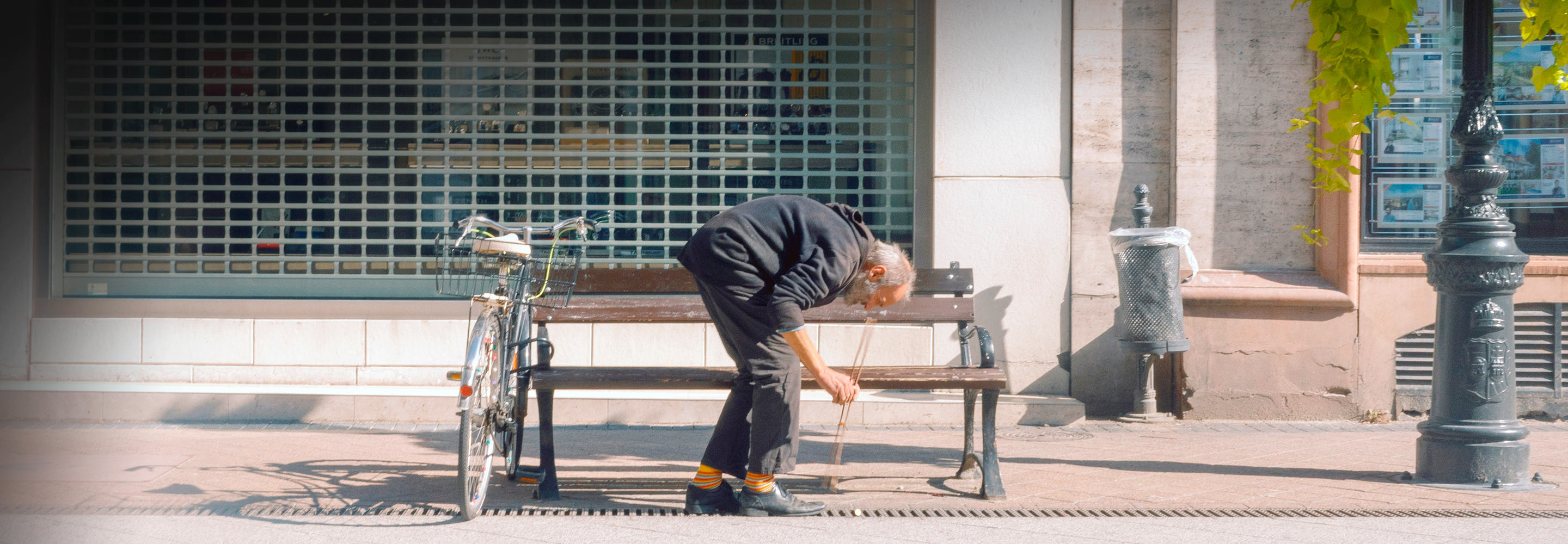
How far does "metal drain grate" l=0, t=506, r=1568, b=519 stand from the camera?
14.7 ft

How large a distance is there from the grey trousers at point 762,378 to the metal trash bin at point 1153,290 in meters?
3.35

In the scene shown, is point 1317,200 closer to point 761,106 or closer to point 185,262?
point 761,106

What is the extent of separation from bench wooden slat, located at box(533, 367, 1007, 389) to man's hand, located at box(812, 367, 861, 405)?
1.40 ft

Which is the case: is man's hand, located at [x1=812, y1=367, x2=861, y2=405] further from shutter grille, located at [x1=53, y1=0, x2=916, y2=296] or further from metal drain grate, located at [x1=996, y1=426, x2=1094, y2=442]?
shutter grille, located at [x1=53, y1=0, x2=916, y2=296]

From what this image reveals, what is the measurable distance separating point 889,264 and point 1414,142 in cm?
511

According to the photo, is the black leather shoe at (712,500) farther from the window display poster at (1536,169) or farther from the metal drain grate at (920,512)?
the window display poster at (1536,169)

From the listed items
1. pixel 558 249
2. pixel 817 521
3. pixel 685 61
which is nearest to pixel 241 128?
pixel 558 249

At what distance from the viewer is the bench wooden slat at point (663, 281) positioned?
567 centimetres

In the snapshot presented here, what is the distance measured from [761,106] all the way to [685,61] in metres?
0.59

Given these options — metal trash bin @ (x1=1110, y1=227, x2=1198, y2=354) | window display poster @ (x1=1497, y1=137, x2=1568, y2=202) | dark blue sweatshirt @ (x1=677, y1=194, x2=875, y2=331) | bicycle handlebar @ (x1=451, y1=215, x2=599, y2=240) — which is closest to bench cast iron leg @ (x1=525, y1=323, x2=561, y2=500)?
bicycle handlebar @ (x1=451, y1=215, x2=599, y2=240)

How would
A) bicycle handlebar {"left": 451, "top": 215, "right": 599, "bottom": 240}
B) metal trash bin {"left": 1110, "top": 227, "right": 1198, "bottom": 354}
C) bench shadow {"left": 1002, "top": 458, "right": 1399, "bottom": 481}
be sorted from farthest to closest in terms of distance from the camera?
metal trash bin {"left": 1110, "top": 227, "right": 1198, "bottom": 354} < bench shadow {"left": 1002, "top": 458, "right": 1399, "bottom": 481} < bicycle handlebar {"left": 451, "top": 215, "right": 599, "bottom": 240}

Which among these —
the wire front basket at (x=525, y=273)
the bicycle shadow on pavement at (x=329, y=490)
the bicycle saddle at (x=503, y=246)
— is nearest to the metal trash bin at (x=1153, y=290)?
the wire front basket at (x=525, y=273)

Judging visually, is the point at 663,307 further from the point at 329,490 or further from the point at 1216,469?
the point at 1216,469

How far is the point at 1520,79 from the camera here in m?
7.75
